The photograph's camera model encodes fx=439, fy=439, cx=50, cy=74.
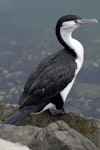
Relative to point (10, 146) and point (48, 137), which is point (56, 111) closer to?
point (48, 137)

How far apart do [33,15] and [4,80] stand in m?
22.0

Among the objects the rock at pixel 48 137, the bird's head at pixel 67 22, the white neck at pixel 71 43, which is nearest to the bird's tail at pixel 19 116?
the rock at pixel 48 137

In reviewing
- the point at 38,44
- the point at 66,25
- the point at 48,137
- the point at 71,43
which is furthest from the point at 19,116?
the point at 38,44

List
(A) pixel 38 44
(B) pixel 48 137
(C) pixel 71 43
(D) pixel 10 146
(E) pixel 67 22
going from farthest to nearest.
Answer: (A) pixel 38 44 < (C) pixel 71 43 < (E) pixel 67 22 < (B) pixel 48 137 < (D) pixel 10 146

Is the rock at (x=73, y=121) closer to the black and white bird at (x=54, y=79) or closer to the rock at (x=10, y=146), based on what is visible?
the black and white bird at (x=54, y=79)

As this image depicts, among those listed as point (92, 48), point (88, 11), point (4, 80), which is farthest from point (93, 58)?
point (88, 11)

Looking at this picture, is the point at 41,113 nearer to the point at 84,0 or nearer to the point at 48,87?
the point at 48,87

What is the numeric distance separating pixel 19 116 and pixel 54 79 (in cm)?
95

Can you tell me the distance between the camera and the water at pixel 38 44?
120 feet

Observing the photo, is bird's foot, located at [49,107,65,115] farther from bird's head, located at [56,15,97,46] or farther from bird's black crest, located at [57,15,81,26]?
bird's black crest, located at [57,15,81,26]

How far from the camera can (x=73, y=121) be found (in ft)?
25.9

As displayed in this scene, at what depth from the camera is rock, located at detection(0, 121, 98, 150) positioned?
623 cm

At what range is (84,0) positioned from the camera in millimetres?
67562

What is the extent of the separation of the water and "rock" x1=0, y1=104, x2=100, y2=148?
82.9ft
